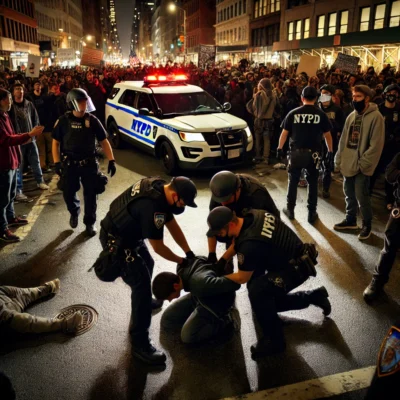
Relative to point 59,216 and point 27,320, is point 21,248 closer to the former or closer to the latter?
point 59,216

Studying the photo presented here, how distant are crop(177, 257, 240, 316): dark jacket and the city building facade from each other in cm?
4213

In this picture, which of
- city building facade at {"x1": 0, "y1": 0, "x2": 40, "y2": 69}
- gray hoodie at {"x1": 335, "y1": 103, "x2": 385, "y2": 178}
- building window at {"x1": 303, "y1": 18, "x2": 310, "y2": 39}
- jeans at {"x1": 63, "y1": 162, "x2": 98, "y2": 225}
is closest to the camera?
gray hoodie at {"x1": 335, "y1": 103, "x2": 385, "y2": 178}

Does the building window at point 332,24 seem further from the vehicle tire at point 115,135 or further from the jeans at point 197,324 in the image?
the jeans at point 197,324

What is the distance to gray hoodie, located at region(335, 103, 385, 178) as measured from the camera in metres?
5.05

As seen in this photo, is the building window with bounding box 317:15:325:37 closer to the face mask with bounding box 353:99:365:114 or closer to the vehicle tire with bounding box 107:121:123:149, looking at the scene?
the vehicle tire with bounding box 107:121:123:149

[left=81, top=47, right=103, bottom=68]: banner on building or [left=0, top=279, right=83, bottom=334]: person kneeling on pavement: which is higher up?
[left=81, top=47, right=103, bottom=68]: banner on building

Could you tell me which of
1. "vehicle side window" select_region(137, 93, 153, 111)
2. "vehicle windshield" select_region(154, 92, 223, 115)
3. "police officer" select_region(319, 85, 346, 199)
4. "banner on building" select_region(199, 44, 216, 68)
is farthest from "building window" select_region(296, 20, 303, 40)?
"police officer" select_region(319, 85, 346, 199)

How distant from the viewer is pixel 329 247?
207 inches

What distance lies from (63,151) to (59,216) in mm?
1366

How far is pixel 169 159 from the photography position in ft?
27.3

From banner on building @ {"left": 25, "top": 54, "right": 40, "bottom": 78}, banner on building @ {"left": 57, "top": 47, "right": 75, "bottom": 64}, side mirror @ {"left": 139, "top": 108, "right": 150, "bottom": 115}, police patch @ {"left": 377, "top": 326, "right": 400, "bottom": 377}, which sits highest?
banner on building @ {"left": 57, "top": 47, "right": 75, "bottom": 64}

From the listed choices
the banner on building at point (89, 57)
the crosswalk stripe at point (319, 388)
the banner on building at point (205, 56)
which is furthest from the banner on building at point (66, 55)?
the crosswalk stripe at point (319, 388)

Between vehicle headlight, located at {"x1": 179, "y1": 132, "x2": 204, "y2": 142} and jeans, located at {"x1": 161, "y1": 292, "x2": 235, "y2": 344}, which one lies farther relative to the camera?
vehicle headlight, located at {"x1": 179, "y1": 132, "x2": 204, "y2": 142}

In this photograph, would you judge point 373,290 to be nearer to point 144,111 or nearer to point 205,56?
point 144,111
